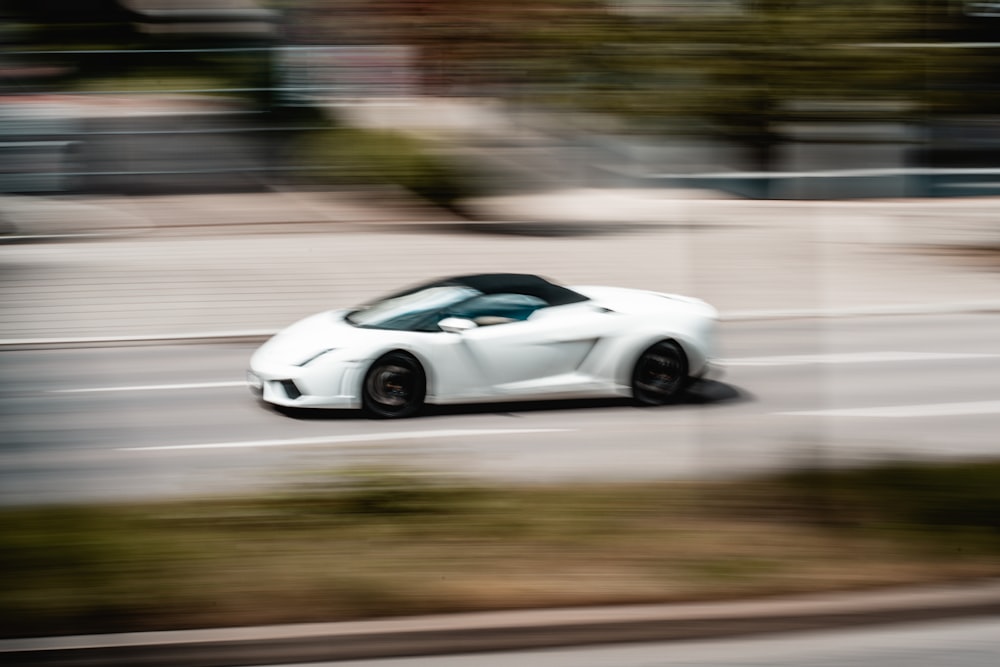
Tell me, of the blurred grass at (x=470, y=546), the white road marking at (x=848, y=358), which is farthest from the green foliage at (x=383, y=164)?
the blurred grass at (x=470, y=546)

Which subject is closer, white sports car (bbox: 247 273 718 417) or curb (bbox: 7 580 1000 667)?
curb (bbox: 7 580 1000 667)

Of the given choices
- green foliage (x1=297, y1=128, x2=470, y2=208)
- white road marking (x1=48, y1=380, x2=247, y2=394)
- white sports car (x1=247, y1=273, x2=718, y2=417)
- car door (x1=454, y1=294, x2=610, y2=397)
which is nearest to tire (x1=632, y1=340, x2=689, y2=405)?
white sports car (x1=247, y1=273, x2=718, y2=417)

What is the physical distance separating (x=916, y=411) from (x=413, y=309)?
3.95m

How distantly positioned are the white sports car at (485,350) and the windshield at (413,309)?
0.01 metres

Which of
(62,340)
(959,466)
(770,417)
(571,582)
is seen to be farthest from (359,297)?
(571,582)

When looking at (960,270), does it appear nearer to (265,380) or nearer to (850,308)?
(850,308)

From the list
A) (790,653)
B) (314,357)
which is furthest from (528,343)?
(790,653)

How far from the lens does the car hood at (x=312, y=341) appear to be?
342 inches

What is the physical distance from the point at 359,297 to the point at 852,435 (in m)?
7.21

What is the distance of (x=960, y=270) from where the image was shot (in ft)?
55.5

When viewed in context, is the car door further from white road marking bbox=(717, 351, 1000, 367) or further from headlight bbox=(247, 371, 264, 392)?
white road marking bbox=(717, 351, 1000, 367)

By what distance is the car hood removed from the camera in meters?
8.69

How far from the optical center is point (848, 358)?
11641mm

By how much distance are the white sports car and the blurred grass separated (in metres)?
A: 2.47
